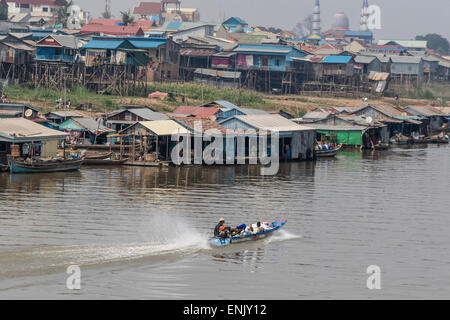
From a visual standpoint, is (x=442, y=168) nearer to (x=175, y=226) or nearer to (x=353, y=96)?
(x=175, y=226)

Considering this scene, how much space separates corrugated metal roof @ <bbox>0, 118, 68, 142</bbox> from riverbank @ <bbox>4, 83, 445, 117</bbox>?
1418 cm

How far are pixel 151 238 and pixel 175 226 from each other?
2402 mm

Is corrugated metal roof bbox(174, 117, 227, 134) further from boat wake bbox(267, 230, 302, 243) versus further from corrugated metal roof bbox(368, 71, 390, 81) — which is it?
corrugated metal roof bbox(368, 71, 390, 81)

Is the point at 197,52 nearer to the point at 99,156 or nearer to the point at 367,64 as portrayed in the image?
the point at 367,64

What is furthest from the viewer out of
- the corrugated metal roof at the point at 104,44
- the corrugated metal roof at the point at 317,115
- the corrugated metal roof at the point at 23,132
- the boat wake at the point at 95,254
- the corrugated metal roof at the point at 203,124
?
the corrugated metal roof at the point at 104,44

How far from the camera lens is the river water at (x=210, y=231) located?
24828 millimetres

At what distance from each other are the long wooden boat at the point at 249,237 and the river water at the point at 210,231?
0.97 ft

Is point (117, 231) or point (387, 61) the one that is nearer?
point (117, 231)

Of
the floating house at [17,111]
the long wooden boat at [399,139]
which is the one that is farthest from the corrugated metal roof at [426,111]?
the floating house at [17,111]

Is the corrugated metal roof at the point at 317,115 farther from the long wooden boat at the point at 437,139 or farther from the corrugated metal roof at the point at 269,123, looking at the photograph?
the long wooden boat at the point at 437,139

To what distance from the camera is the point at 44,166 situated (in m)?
45.5

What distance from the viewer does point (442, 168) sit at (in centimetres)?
5666
